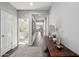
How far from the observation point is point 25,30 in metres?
7.20

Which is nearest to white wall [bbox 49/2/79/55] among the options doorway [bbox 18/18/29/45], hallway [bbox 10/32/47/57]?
hallway [bbox 10/32/47/57]

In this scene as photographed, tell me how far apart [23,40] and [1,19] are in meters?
3.79

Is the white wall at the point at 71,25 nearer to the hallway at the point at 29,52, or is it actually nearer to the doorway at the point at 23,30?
the hallway at the point at 29,52

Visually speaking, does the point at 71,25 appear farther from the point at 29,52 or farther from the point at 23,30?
the point at 23,30

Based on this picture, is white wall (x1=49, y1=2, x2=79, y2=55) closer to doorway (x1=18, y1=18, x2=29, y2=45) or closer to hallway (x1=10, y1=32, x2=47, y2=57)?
hallway (x1=10, y1=32, x2=47, y2=57)

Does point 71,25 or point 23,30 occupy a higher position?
point 71,25

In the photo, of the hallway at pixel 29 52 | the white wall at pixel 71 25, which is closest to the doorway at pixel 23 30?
the hallway at pixel 29 52

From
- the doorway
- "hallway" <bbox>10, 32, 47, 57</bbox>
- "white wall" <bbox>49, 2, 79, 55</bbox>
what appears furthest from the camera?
the doorway

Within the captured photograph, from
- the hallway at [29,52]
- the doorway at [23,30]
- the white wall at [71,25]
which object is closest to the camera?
the white wall at [71,25]

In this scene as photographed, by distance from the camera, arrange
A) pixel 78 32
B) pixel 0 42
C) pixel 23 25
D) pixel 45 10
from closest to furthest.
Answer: pixel 78 32
pixel 0 42
pixel 45 10
pixel 23 25

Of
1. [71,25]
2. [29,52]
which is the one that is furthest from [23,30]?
[71,25]

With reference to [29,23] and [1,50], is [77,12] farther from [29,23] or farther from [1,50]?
[29,23]

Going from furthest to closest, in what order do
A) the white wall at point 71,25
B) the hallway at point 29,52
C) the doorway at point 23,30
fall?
the doorway at point 23,30
the hallway at point 29,52
the white wall at point 71,25

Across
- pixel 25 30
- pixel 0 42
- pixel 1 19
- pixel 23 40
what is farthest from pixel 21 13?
pixel 0 42
